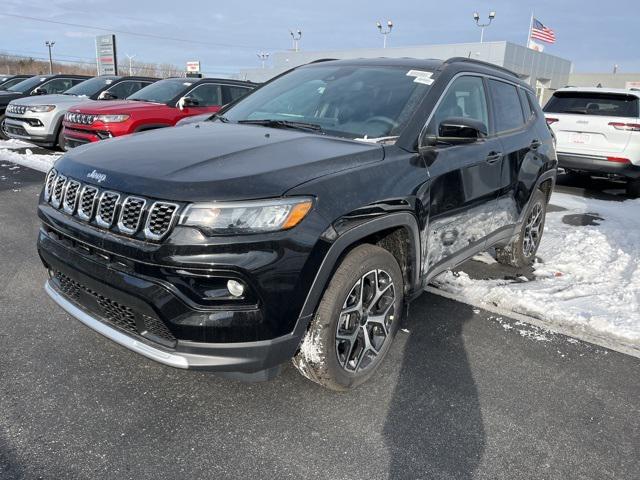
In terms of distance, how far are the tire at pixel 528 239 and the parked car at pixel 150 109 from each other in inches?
200

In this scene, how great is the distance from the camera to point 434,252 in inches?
128

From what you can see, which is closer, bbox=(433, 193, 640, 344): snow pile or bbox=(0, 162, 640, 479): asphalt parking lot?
bbox=(0, 162, 640, 479): asphalt parking lot

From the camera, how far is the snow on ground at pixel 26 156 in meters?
9.41

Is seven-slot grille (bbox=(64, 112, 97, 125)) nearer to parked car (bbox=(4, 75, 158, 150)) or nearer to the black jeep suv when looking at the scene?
parked car (bbox=(4, 75, 158, 150))

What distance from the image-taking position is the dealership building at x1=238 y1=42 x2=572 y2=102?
3309 centimetres

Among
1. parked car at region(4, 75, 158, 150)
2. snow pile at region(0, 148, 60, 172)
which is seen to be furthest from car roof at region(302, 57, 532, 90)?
parked car at region(4, 75, 158, 150)

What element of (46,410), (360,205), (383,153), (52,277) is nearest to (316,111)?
(383,153)

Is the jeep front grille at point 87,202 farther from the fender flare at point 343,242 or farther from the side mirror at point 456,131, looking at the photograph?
the side mirror at point 456,131

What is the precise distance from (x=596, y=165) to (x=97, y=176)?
8.40 m

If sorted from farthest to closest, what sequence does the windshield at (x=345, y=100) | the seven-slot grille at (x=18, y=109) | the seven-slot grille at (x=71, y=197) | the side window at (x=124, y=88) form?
1. the side window at (x=124, y=88)
2. the seven-slot grille at (x=18, y=109)
3. the windshield at (x=345, y=100)
4. the seven-slot grille at (x=71, y=197)

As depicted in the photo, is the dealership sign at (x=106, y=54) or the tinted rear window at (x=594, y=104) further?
the dealership sign at (x=106, y=54)

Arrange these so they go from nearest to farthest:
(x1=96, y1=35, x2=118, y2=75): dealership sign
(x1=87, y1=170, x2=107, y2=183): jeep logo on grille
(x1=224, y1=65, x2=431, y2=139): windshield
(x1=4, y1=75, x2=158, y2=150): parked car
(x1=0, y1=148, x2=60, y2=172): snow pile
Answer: (x1=87, y1=170, x2=107, y2=183): jeep logo on grille → (x1=224, y1=65, x2=431, y2=139): windshield → (x1=0, y1=148, x2=60, y2=172): snow pile → (x1=4, y1=75, x2=158, y2=150): parked car → (x1=96, y1=35, x2=118, y2=75): dealership sign

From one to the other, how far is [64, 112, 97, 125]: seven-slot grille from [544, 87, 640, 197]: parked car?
7872 millimetres

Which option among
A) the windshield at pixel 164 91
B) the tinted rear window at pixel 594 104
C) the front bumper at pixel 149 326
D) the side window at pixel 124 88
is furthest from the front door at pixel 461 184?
the side window at pixel 124 88
